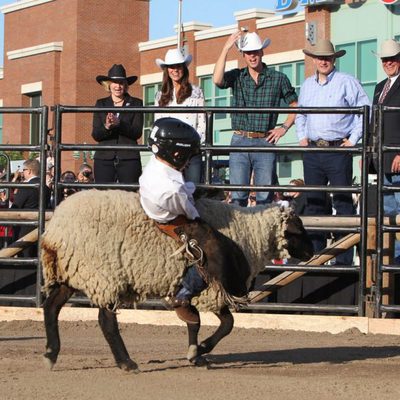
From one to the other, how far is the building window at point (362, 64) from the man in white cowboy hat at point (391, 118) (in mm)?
28464

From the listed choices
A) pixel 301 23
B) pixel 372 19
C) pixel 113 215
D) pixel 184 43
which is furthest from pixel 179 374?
pixel 184 43

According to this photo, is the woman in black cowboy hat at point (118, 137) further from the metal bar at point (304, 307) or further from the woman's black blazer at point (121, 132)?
the metal bar at point (304, 307)

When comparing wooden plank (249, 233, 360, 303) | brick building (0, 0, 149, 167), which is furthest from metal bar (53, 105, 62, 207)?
brick building (0, 0, 149, 167)

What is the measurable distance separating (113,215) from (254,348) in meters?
2.19

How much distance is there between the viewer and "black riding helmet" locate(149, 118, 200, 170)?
783 centimetres

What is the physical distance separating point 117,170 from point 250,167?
143cm

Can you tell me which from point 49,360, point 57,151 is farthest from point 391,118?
point 49,360

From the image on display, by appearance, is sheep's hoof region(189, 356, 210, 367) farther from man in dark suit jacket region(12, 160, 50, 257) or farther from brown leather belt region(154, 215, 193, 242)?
man in dark suit jacket region(12, 160, 50, 257)

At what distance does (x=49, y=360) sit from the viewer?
7.89 metres

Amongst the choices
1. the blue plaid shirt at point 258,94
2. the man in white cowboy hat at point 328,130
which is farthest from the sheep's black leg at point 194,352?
the blue plaid shirt at point 258,94

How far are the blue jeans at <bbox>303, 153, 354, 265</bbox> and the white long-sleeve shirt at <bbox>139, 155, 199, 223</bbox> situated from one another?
3298 millimetres

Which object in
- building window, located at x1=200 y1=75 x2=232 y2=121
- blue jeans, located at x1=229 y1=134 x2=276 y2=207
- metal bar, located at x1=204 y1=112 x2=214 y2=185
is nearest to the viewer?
metal bar, located at x1=204 y1=112 x2=214 y2=185

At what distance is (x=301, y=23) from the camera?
44688 millimetres

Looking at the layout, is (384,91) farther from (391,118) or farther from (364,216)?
(364,216)
